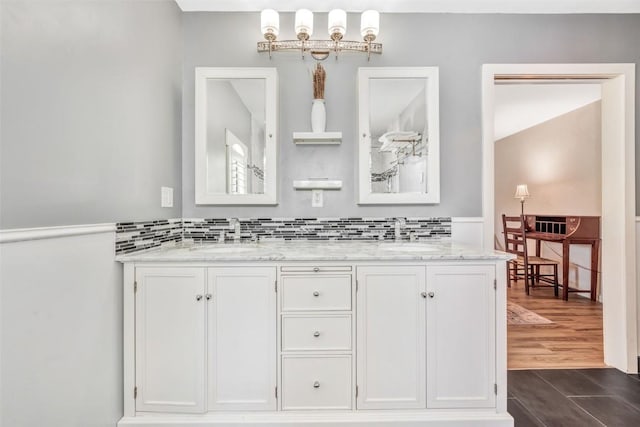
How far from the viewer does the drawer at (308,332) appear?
4.94 ft

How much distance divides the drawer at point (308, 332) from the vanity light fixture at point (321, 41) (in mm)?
1537

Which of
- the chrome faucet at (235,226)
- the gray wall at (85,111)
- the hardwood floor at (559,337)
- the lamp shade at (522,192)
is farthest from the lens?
the lamp shade at (522,192)

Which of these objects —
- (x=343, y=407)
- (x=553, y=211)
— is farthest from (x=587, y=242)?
(x=343, y=407)

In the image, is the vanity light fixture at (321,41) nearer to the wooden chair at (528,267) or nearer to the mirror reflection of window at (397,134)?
the mirror reflection of window at (397,134)

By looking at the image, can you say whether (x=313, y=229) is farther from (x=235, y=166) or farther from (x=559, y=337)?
(x=559, y=337)

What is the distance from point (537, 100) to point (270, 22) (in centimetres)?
351

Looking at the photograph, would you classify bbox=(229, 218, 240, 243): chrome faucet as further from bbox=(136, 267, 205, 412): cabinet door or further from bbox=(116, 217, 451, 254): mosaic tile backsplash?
bbox=(136, 267, 205, 412): cabinet door

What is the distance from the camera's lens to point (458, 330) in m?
1.53

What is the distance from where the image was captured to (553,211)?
15.4ft

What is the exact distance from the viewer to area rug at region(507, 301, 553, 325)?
9.58 feet

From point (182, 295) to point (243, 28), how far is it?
1639mm

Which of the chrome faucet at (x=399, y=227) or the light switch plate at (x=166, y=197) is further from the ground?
the light switch plate at (x=166, y=197)

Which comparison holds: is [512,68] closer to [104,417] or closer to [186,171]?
[186,171]

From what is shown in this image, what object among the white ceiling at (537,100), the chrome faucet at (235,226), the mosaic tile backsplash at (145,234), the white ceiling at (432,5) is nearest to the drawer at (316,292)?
the chrome faucet at (235,226)
